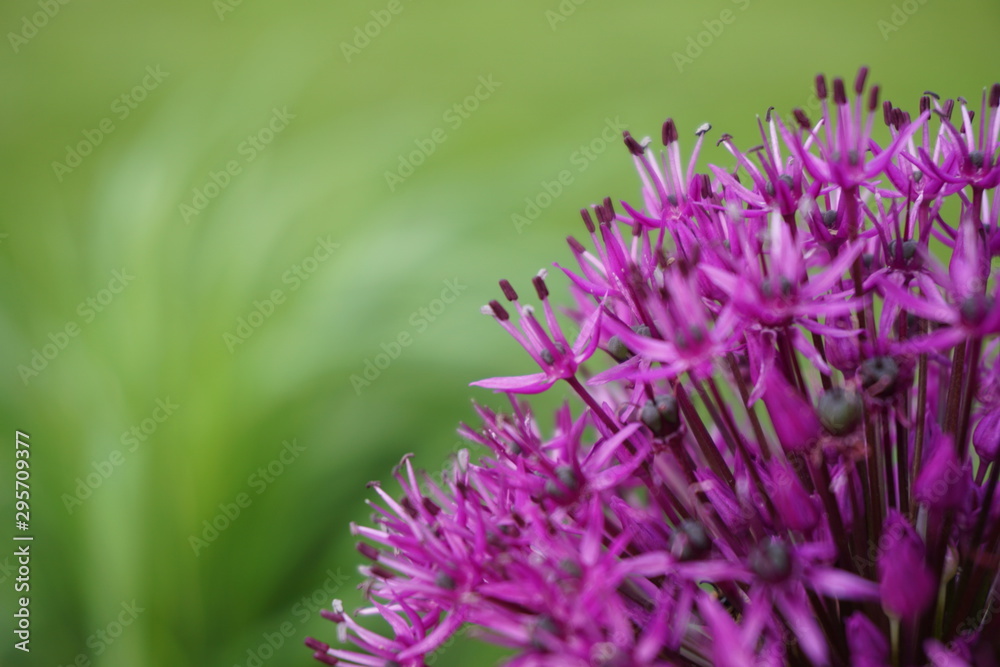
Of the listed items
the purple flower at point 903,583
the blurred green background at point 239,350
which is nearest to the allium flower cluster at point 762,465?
the purple flower at point 903,583

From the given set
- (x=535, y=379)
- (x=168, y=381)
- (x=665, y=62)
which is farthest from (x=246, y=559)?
(x=665, y=62)

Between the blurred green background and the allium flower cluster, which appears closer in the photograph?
the allium flower cluster

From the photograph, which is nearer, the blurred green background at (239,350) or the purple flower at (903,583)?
the purple flower at (903,583)

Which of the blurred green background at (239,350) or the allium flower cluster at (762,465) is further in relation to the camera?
the blurred green background at (239,350)

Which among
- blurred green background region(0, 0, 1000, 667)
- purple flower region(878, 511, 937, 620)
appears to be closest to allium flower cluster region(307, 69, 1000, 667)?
purple flower region(878, 511, 937, 620)

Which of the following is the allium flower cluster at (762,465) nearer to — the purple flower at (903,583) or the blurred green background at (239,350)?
the purple flower at (903,583)

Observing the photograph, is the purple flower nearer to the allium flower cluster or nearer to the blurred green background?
the allium flower cluster

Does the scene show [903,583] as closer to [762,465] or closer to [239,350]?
[762,465]

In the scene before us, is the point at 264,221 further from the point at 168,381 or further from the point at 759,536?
the point at 759,536
